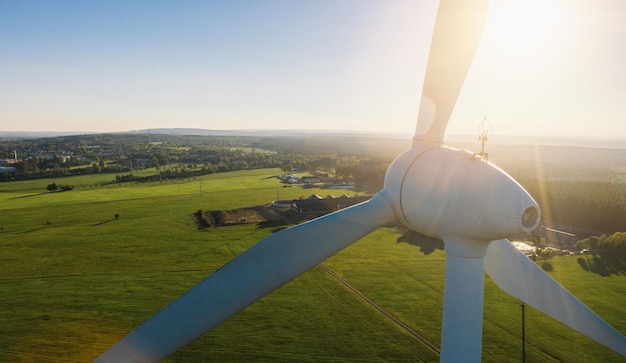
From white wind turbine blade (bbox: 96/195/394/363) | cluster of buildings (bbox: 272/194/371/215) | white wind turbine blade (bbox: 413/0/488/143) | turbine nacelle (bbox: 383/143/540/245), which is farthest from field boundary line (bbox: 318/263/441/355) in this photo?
cluster of buildings (bbox: 272/194/371/215)

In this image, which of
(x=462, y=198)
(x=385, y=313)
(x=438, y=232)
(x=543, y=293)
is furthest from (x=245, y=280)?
(x=385, y=313)

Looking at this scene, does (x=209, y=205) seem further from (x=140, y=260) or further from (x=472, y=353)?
(x=472, y=353)

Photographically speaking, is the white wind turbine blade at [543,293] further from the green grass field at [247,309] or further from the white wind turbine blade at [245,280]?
the green grass field at [247,309]

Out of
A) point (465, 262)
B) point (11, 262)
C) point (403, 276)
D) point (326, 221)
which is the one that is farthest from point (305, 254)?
point (11, 262)

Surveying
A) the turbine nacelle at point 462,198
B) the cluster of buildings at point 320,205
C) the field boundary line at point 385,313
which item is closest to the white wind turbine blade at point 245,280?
the turbine nacelle at point 462,198

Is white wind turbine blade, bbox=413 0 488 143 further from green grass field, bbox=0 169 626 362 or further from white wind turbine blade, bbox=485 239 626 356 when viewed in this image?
green grass field, bbox=0 169 626 362

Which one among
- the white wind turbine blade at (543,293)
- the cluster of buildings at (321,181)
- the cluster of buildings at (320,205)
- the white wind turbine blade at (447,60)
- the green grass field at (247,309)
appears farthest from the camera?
the cluster of buildings at (321,181)
